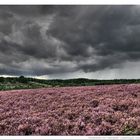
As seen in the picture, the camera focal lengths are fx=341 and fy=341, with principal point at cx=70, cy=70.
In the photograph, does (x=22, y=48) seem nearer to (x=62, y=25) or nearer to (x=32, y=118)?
(x=62, y=25)

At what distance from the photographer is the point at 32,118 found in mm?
12992

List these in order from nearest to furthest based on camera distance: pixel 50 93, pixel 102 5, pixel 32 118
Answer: pixel 32 118
pixel 102 5
pixel 50 93

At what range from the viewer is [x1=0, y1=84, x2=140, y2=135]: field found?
11.8 metres

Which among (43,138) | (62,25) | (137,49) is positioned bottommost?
(43,138)

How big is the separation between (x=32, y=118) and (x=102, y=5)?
211 inches

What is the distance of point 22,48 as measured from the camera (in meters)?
14.8

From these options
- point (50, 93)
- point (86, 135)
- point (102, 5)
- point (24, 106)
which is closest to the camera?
point (86, 135)

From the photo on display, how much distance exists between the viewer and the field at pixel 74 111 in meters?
11.8

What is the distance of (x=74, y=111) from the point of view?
1341 centimetres

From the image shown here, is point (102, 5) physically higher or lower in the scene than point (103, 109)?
higher

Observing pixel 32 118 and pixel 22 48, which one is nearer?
pixel 32 118

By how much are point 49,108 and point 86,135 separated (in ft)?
10.3

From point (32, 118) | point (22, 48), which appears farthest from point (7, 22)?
point (32, 118)
